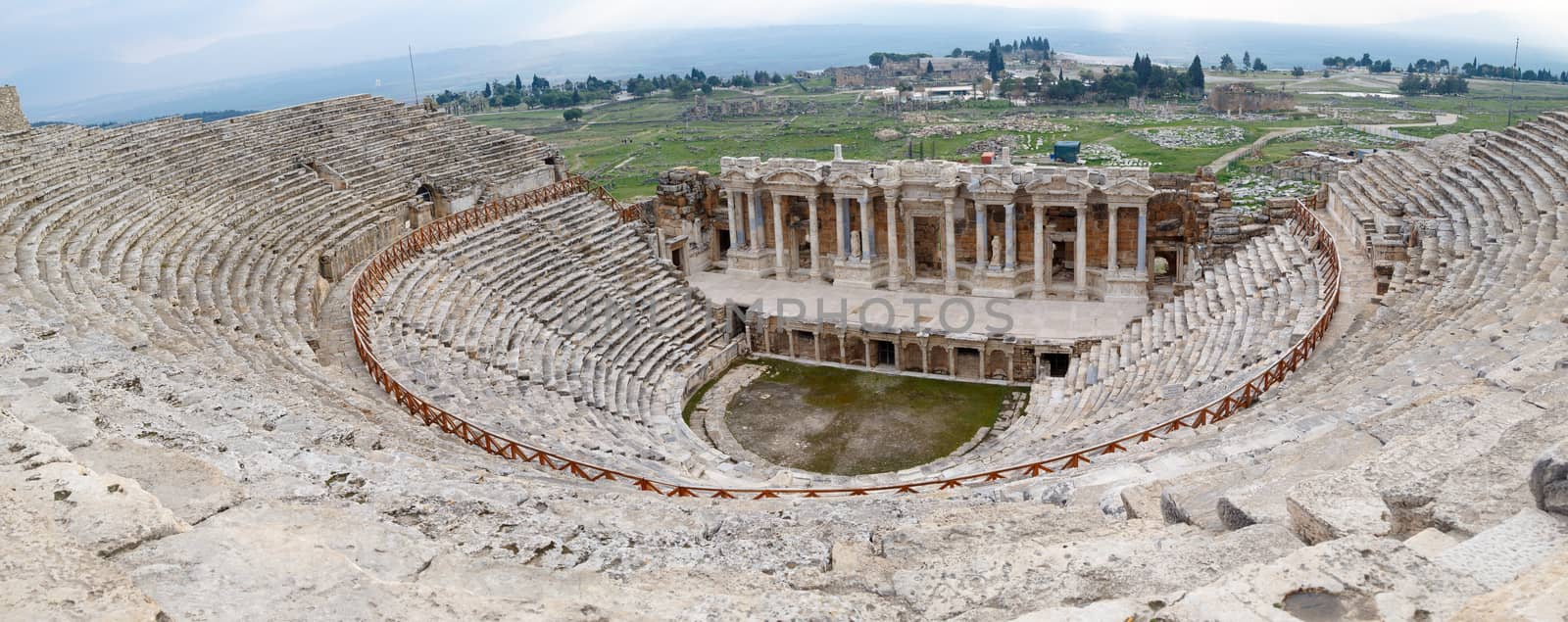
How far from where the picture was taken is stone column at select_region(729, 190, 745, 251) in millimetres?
33188

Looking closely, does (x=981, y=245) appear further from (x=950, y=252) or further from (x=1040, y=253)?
(x=1040, y=253)

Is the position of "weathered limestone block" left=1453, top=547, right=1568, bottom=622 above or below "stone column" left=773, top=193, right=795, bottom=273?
above

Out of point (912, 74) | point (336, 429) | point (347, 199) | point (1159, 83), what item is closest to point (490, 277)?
point (347, 199)

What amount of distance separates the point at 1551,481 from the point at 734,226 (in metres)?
28.8

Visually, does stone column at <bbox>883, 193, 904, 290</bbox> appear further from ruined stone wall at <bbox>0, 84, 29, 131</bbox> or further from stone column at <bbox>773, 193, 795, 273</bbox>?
ruined stone wall at <bbox>0, 84, 29, 131</bbox>

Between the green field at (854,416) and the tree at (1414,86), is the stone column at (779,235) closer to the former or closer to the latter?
the green field at (854,416)

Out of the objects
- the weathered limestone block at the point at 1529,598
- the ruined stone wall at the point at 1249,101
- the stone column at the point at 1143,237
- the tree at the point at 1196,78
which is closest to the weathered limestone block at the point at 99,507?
the weathered limestone block at the point at 1529,598

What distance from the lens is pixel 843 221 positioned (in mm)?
31797

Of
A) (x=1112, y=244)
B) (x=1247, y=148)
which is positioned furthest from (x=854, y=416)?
(x=1247, y=148)

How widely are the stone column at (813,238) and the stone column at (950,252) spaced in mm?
3757

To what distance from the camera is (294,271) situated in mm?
21453

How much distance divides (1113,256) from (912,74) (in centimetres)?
15111

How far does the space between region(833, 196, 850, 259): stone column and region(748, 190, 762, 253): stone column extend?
7.96ft

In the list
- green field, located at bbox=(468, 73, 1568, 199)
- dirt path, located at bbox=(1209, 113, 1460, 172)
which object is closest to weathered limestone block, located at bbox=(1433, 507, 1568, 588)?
green field, located at bbox=(468, 73, 1568, 199)
